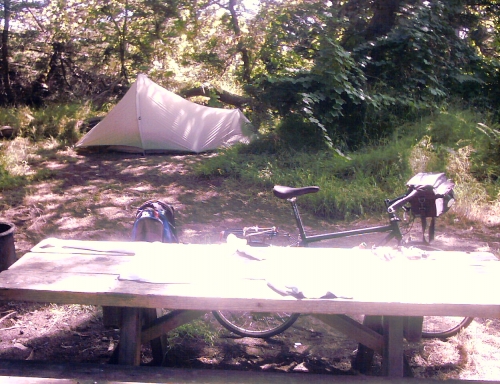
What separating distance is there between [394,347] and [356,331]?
0.23 metres

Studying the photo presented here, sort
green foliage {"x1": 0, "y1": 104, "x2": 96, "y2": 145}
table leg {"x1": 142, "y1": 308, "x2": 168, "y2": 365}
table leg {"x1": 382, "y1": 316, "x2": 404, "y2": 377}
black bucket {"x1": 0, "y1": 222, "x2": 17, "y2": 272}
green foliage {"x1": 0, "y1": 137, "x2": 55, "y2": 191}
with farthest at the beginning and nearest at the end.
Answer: green foliage {"x1": 0, "y1": 104, "x2": 96, "y2": 145} → green foliage {"x1": 0, "y1": 137, "x2": 55, "y2": 191} → black bucket {"x1": 0, "y1": 222, "x2": 17, "y2": 272} → table leg {"x1": 142, "y1": 308, "x2": 168, "y2": 365} → table leg {"x1": 382, "y1": 316, "x2": 404, "y2": 377}

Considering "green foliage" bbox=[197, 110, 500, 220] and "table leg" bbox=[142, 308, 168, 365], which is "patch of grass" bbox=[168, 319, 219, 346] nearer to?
"table leg" bbox=[142, 308, 168, 365]

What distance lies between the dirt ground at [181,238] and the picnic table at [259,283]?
63cm

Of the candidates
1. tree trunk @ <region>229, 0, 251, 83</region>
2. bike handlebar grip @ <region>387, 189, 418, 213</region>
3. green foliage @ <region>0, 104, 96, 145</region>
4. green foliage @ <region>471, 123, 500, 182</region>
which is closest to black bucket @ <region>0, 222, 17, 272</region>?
bike handlebar grip @ <region>387, 189, 418, 213</region>

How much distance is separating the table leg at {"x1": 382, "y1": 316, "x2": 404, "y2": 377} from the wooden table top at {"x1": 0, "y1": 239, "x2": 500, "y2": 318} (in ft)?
0.81

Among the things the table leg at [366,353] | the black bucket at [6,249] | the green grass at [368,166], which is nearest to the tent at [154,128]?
the green grass at [368,166]

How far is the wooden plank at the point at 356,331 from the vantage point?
2912 millimetres

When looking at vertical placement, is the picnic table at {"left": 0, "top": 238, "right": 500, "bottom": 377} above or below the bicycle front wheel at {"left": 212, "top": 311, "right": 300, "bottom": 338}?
above

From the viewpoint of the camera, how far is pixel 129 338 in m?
2.82

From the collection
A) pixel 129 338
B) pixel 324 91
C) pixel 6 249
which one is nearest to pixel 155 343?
pixel 129 338

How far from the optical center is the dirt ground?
135 inches

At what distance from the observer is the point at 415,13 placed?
988 centimetres

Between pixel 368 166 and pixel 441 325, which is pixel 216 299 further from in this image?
pixel 368 166

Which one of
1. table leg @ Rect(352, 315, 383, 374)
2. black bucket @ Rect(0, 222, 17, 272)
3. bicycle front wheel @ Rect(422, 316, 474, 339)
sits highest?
black bucket @ Rect(0, 222, 17, 272)
